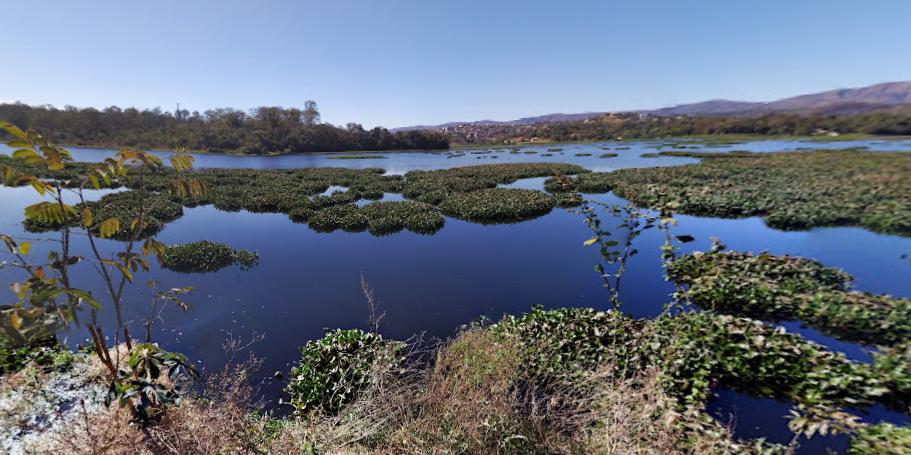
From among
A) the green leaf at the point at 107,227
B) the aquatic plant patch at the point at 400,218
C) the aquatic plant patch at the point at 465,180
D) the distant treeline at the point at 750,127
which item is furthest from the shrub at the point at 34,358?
the distant treeline at the point at 750,127

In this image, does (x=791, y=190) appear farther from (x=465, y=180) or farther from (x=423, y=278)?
(x=423, y=278)

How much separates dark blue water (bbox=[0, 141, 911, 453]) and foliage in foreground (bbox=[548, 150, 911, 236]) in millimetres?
1435

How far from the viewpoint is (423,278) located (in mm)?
14719

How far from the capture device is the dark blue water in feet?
35.6

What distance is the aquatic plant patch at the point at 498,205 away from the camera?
2442cm

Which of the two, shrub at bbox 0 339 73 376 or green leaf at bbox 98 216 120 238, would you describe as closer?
green leaf at bbox 98 216 120 238

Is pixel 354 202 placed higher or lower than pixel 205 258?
higher

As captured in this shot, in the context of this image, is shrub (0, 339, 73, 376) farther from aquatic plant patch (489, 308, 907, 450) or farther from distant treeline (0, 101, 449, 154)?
distant treeline (0, 101, 449, 154)

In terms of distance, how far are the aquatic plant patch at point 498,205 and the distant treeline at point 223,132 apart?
8413 cm

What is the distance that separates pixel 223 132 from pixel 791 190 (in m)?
120

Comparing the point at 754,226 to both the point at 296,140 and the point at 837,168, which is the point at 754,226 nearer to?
the point at 837,168

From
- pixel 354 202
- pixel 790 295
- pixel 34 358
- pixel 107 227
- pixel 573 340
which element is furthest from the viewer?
pixel 354 202

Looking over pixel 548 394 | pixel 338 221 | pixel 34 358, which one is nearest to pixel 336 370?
pixel 548 394

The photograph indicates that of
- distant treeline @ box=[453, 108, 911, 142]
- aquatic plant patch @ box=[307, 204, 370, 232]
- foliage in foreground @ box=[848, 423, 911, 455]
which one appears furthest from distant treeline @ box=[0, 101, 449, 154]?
foliage in foreground @ box=[848, 423, 911, 455]
